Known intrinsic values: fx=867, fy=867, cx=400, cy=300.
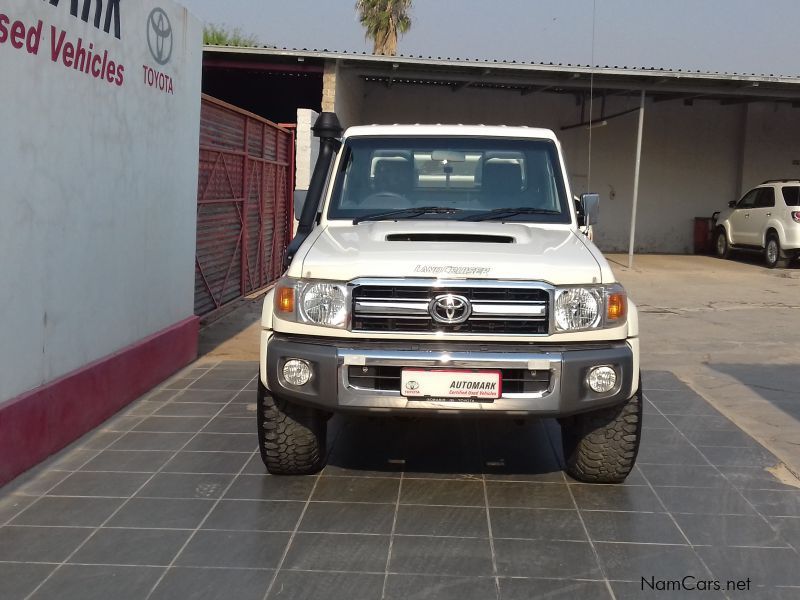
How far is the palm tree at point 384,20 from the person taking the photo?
29328 mm

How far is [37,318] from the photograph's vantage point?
4.84m

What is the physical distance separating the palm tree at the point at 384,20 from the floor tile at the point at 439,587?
27.4 metres

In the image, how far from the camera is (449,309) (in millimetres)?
4102

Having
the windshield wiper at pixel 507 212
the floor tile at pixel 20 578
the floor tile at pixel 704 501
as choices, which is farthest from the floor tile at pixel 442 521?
the windshield wiper at pixel 507 212

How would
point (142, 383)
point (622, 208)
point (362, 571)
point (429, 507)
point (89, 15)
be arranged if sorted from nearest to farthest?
point (362, 571) < point (429, 507) < point (89, 15) < point (142, 383) < point (622, 208)

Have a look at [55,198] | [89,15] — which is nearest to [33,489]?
[55,198]

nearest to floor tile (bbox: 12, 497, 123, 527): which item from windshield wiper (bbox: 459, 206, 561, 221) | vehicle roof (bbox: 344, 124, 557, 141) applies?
windshield wiper (bbox: 459, 206, 561, 221)

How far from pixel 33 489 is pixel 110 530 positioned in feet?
2.52

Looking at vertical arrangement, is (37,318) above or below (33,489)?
above

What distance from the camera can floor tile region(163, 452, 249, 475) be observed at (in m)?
4.90

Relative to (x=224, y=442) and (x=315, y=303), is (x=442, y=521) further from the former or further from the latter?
(x=224, y=442)

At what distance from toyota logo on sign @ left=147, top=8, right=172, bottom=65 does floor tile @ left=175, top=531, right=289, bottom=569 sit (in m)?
4.07

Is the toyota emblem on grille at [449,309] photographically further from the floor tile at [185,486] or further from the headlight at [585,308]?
the floor tile at [185,486]

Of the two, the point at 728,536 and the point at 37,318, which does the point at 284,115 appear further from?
the point at 728,536
